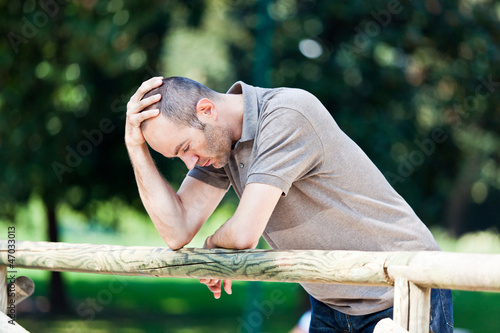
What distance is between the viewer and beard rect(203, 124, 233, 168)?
7.47ft

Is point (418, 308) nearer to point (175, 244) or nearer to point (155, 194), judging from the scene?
point (175, 244)

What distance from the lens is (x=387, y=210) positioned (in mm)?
2184

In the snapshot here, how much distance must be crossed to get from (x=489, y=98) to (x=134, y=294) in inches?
312

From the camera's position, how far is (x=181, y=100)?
2270 mm

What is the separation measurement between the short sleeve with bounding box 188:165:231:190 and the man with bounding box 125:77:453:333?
0.18m

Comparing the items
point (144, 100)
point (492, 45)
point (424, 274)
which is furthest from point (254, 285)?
point (424, 274)

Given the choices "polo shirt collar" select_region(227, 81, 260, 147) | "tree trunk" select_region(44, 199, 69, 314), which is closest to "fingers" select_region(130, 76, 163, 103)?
"polo shirt collar" select_region(227, 81, 260, 147)

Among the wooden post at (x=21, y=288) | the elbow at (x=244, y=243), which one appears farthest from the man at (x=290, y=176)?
the wooden post at (x=21, y=288)

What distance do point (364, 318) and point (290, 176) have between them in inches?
22.5

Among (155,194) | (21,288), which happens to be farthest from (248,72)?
(155,194)

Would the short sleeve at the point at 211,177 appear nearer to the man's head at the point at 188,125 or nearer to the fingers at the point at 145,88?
the man's head at the point at 188,125

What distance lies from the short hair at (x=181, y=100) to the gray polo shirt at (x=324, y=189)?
0.16 meters

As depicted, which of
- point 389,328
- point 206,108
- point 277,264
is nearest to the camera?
point 389,328

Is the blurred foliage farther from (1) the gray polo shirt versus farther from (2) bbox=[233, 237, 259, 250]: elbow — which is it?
(2) bbox=[233, 237, 259, 250]: elbow
